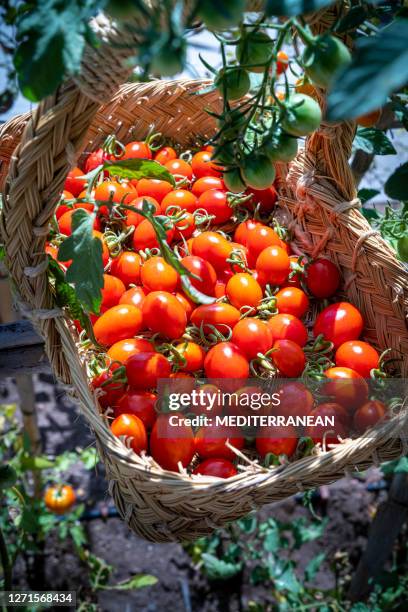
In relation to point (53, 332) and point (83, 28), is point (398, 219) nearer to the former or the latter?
point (53, 332)

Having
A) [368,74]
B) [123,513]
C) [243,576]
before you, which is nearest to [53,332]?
[123,513]

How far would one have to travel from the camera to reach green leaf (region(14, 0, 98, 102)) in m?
0.43

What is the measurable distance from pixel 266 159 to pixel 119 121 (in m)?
0.64

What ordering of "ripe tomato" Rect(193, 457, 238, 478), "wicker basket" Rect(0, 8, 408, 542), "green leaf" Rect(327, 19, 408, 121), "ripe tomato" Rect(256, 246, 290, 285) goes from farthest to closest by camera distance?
"ripe tomato" Rect(256, 246, 290, 285) → "ripe tomato" Rect(193, 457, 238, 478) → "wicker basket" Rect(0, 8, 408, 542) → "green leaf" Rect(327, 19, 408, 121)

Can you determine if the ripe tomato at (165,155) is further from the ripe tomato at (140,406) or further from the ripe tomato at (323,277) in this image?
the ripe tomato at (140,406)

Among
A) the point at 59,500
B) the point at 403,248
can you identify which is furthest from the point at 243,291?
the point at 59,500

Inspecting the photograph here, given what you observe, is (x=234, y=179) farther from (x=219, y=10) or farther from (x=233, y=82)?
(x=219, y=10)

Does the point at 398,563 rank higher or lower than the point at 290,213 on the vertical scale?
lower

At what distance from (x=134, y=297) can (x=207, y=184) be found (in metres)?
0.30

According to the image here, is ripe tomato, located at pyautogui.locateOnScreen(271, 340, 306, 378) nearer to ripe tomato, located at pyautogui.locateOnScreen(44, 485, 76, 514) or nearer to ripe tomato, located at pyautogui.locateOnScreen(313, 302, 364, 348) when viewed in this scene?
ripe tomato, located at pyautogui.locateOnScreen(313, 302, 364, 348)

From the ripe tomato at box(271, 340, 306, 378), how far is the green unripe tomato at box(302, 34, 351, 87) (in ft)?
1.48

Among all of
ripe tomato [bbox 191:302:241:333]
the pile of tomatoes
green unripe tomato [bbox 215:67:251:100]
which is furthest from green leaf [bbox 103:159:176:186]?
ripe tomato [bbox 191:302:241:333]

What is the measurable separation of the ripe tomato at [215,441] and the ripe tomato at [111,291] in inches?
11.0

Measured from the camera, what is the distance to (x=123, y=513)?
846 millimetres
